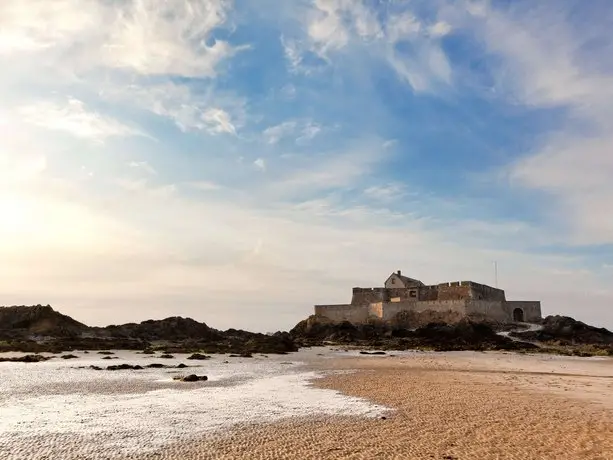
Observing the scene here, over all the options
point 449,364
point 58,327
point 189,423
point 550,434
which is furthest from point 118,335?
point 550,434

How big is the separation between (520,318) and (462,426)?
57.6 metres

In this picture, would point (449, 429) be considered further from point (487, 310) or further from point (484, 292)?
point (484, 292)

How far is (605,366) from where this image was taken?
25.2 m

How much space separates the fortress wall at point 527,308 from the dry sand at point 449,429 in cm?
4787

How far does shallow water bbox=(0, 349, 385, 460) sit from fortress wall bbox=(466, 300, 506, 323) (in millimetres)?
42925

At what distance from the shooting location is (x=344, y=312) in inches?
2623

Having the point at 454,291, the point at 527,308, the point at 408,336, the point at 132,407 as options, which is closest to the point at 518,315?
the point at 527,308

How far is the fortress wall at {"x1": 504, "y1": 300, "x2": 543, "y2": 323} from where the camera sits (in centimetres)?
6243

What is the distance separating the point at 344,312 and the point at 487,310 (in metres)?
17.2

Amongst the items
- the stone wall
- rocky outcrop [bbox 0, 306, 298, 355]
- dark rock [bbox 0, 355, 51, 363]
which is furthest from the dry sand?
the stone wall

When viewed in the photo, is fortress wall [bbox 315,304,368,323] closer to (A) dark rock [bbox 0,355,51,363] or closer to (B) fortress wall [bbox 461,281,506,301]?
(B) fortress wall [bbox 461,281,506,301]

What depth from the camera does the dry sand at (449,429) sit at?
7.91m

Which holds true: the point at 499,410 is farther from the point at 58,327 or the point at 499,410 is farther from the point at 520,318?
the point at 520,318

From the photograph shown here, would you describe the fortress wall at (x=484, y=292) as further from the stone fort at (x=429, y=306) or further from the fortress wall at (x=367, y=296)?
the fortress wall at (x=367, y=296)
